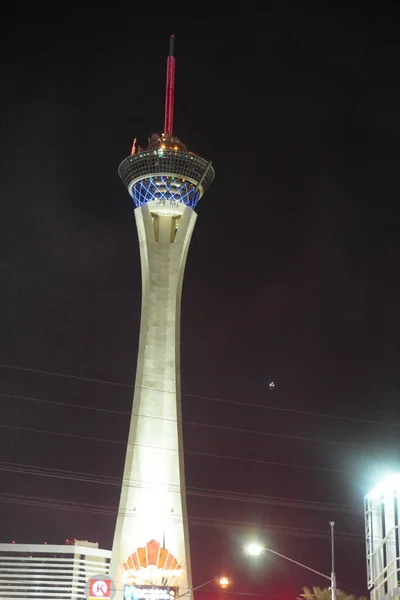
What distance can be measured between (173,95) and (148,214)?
13.3 meters

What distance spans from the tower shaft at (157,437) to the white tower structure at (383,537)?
19035mm

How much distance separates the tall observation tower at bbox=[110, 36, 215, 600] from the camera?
273 ft

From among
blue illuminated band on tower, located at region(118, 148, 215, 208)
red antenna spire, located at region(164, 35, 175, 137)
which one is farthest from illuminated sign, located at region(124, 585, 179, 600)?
red antenna spire, located at region(164, 35, 175, 137)

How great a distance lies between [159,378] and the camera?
8788 cm

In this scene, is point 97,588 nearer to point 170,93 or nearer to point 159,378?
point 159,378

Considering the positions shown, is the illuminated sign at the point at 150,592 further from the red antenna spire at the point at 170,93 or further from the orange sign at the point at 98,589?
the red antenna spire at the point at 170,93

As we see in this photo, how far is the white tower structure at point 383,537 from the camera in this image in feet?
204

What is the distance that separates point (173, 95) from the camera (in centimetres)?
9669

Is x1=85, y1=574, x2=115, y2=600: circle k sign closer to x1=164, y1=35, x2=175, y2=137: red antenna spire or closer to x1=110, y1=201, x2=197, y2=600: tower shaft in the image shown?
x1=110, y1=201, x2=197, y2=600: tower shaft

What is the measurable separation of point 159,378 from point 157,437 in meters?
5.47

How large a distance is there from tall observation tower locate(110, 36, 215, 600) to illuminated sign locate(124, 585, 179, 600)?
0.86 metres

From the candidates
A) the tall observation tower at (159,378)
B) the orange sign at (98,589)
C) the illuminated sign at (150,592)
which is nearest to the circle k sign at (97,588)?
the orange sign at (98,589)

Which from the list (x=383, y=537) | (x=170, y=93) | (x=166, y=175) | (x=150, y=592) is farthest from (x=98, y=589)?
(x=170, y=93)

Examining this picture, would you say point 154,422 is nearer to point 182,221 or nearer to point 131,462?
point 131,462
